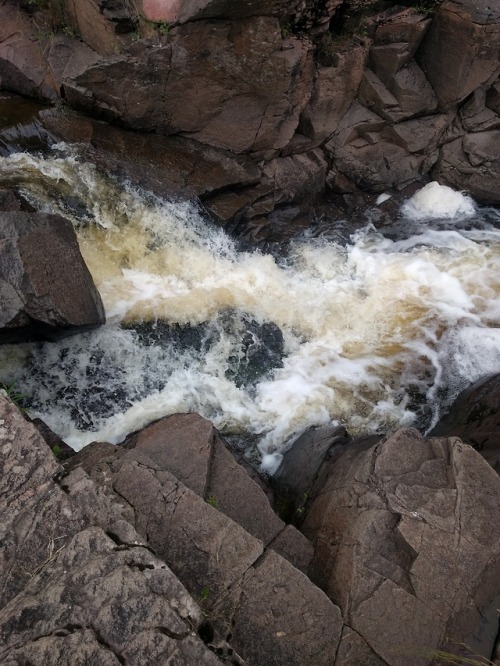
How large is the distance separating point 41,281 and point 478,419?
5193mm

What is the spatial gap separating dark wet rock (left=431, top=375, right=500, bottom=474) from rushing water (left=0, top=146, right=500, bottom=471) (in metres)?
0.29

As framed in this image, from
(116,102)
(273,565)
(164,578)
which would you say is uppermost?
(116,102)

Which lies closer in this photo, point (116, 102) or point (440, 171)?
point (116, 102)

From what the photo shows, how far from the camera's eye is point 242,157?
321 inches

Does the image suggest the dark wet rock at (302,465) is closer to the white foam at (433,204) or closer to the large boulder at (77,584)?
the large boulder at (77,584)

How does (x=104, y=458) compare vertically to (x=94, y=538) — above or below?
below

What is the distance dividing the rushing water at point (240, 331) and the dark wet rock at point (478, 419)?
0.95 ft

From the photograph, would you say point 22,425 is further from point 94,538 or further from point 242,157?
point 242,157

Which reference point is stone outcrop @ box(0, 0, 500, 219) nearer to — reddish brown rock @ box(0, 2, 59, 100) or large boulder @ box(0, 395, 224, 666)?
reddish brown rock @ box(0, 2, 59, 100)

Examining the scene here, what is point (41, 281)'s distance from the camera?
5488mm

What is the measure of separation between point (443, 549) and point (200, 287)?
16.0 feet

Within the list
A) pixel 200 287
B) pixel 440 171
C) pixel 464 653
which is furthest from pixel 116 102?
pixel 464 653

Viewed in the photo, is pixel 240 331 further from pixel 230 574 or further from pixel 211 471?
pixel 230 574

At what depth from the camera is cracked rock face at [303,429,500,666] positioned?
3592 millimetres
